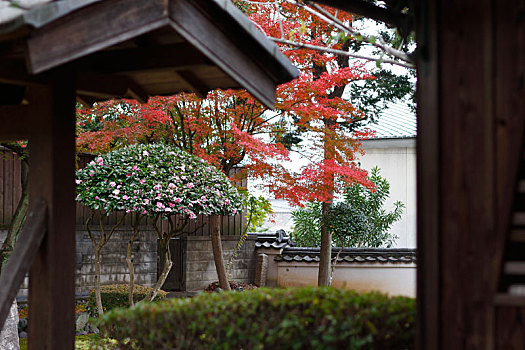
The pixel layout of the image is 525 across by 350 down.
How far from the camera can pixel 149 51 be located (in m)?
3.62

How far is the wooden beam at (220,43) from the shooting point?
304cm

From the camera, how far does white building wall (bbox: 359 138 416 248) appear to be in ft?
51.9

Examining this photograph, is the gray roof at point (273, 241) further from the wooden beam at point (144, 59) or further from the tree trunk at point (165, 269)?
the wooden beam at point (144, 59)

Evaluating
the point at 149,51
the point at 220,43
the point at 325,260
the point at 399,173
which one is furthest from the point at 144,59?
the point at 399,173

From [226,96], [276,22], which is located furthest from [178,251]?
[276,22]

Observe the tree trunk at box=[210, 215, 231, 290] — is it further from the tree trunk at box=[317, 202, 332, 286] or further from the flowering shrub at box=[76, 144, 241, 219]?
the flowering shrub at box=[76, 144, 241, 219]

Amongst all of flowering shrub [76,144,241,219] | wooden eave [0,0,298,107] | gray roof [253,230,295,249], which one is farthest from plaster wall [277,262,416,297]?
wooden eave [0,0,298,107]

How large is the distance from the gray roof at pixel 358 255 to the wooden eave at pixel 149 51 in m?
8.31

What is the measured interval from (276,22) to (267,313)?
6476 millimetres

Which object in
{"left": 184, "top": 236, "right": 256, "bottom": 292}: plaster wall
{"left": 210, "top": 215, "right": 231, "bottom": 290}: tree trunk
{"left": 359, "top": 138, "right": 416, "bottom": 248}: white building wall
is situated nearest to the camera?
{"left": 210, "top": 215, "right": 231, "bottom": 290}: tree trunk

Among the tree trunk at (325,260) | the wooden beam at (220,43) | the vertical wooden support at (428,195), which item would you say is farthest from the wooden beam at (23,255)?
the tree trunk at (325,260)

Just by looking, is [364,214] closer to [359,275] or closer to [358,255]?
[358,255]

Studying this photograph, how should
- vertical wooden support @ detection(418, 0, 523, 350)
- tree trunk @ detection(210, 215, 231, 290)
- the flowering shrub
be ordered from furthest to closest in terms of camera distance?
tree trunk @ detection(210, 215, 231, 290) → the flowering shrub → vertical wooden support @ detection(418, 0, 523, 350)

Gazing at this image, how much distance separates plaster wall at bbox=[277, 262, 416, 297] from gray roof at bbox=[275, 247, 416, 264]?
0.09m
